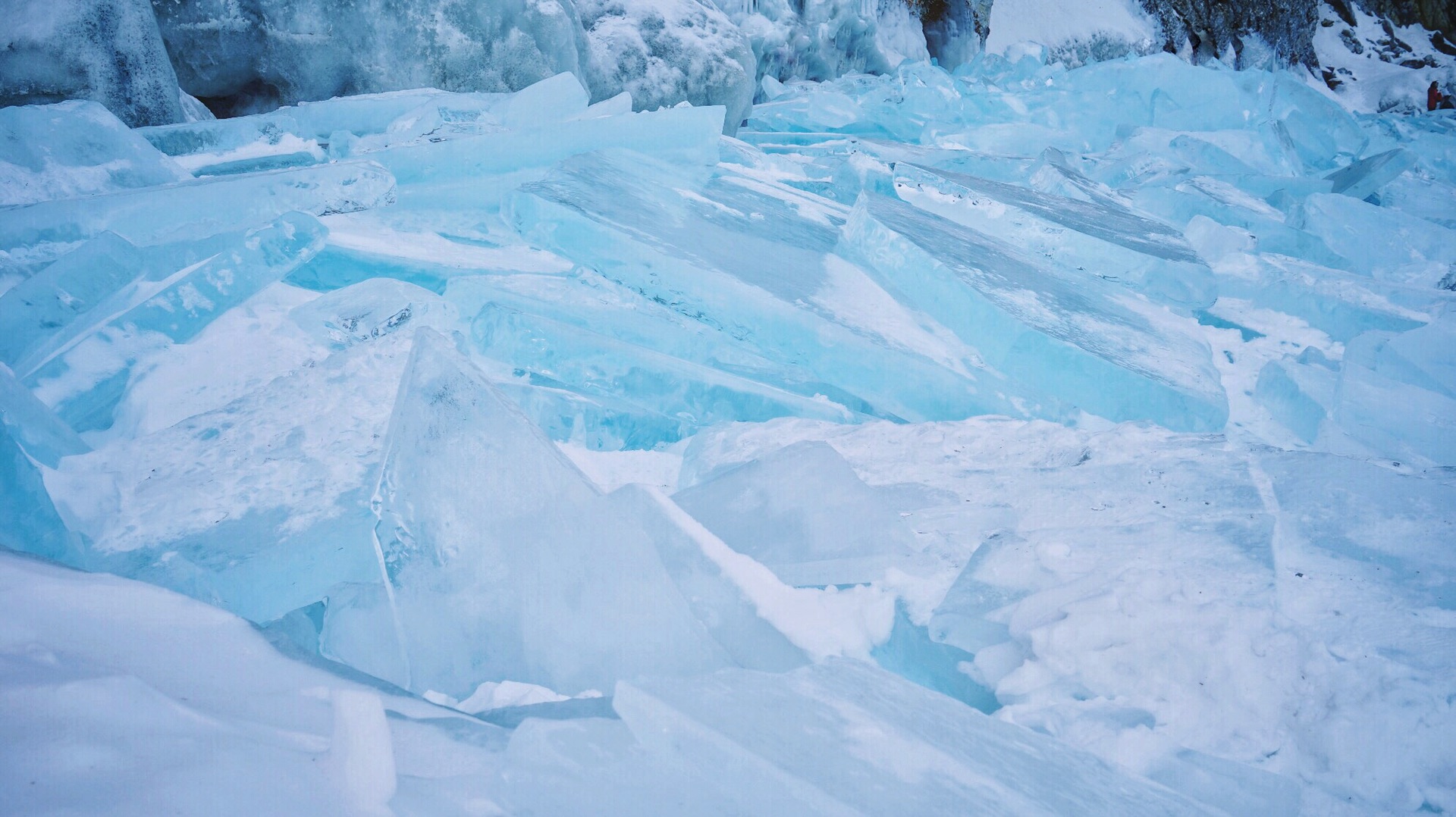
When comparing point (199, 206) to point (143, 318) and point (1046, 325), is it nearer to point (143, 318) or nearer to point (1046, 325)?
point (143, 318)

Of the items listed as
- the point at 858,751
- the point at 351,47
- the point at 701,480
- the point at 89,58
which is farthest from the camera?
the point at 351,47

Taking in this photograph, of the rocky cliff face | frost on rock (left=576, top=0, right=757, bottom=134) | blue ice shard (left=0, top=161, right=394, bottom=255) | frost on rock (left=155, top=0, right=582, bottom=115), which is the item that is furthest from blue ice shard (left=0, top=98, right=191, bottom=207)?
frost on rock (left=576, top=0, right=757, bottom=134)

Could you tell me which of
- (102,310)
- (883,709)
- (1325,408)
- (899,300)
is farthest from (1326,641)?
(102,310)

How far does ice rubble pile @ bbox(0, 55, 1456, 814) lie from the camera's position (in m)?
0.52

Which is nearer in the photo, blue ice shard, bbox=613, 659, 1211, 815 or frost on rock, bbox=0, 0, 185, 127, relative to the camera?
blue ice shard, bbox=613, 659, 1211, 815

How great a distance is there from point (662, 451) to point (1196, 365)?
3.65 feet

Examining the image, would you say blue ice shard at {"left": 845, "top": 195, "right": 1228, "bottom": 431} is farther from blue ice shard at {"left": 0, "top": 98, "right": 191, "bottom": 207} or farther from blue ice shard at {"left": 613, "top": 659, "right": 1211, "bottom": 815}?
blue ice shard at {"left": 0, "top": 98, "right": 191, "bottom": 207}

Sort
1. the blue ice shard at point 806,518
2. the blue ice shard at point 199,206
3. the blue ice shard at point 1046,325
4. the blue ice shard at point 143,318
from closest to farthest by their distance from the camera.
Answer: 1. the blue ice shard at point 806,518
2. the blue ice shard at point 143,318
3. the blue ice shard at point 199,206
4. the blue ice shard at point 1046,325

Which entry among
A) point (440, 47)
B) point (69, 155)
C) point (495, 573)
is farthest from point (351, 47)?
point (495, 573)

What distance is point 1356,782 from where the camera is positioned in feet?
1.88

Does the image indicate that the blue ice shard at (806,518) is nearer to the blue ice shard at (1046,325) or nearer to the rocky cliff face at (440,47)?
the blue ice shard at (1046,325)

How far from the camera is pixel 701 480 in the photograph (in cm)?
111

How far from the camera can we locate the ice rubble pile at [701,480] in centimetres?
52

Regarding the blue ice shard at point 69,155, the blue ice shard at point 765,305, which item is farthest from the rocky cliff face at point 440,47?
the blue ice shard at point 765,305
